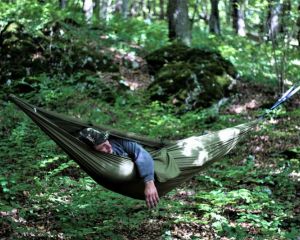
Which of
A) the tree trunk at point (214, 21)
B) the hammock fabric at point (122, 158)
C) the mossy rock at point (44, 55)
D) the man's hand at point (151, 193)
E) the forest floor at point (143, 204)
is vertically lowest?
the forest floor at point (143, 204)

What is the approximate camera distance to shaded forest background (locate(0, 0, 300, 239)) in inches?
160

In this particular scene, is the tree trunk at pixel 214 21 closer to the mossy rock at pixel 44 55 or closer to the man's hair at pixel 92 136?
the mossy rock at pixel 44 55

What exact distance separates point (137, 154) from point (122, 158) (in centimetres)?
14

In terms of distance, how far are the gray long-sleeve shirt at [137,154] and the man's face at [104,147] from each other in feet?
0.26

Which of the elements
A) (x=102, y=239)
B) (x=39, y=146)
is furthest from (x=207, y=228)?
(x=39, y=146)

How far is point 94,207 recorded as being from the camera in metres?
4.23

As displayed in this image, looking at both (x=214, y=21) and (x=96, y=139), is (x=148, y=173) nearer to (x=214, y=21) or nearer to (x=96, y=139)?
(x=96, y=139)

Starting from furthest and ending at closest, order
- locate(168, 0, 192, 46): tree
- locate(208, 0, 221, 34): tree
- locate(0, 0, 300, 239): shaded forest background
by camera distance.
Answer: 1. locate(208, 0, 221, 34): tree
2. locate(168, 0, 192, 46): tree
3. locate(0, 0, 300, 239): shaded forest background

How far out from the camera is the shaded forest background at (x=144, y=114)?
4062mm

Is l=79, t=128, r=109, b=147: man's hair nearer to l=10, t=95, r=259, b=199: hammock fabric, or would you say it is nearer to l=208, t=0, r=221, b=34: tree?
l=10, t=95, r=259, b=199: hammock fabric

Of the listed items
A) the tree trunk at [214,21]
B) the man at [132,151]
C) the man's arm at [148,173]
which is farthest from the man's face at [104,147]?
the tree trunk at [214,21]

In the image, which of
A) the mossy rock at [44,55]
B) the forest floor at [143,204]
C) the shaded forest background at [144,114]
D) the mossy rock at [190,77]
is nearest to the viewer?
the forest floor at [143,204]

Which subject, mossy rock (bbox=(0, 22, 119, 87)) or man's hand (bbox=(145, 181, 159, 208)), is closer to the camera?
man's hand (bbox=(145, 181, 159, 208))

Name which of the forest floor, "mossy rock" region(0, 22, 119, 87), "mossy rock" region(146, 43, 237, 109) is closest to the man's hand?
the forest floor
